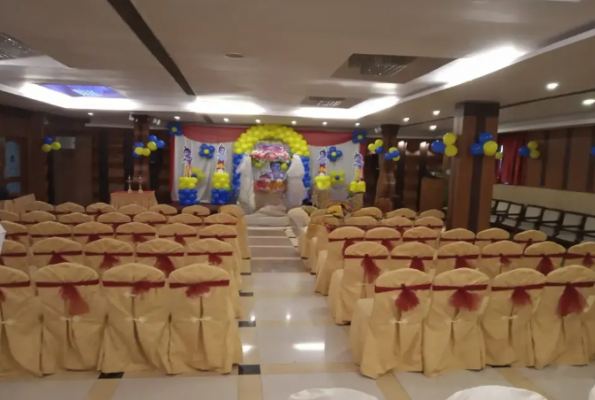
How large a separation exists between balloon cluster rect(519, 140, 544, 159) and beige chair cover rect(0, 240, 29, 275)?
11865 mm

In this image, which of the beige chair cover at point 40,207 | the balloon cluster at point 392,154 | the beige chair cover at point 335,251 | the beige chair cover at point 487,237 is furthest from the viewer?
the balloon cluster at point 392,154

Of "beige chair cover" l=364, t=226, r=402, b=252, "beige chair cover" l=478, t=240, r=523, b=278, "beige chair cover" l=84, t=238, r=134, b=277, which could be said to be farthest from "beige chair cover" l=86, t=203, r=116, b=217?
"beige chair cover" l=478, t=240, r=523, b=278

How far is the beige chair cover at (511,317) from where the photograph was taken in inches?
165

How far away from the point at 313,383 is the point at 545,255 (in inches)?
137

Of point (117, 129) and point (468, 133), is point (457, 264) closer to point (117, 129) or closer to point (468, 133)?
point (468, 133)

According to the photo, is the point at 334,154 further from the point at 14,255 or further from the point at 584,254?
the point at 14,255

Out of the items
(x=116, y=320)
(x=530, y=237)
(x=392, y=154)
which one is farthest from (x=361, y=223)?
(x=392, y=154)

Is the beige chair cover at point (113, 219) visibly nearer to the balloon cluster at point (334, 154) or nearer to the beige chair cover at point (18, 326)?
the beige chair cover at point (18, 326)

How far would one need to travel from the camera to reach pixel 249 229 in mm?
11609

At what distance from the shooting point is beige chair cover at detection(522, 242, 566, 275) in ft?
18.2

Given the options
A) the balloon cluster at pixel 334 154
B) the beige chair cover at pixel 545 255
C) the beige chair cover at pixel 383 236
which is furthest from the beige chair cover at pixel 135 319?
the balloon cluster at pixel 334 154

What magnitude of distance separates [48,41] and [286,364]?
4.22m

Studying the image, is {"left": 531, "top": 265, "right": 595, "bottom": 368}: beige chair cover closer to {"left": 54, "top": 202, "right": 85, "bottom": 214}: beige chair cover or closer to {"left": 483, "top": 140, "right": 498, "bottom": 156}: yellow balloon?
{"left": 483, "top": 140, "right": 498, "bottom": 156}: yellow balloon

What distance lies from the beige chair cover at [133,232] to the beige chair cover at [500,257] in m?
4.52
